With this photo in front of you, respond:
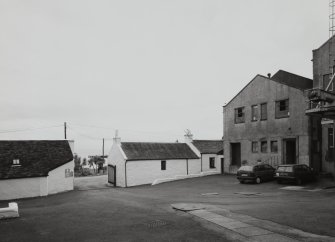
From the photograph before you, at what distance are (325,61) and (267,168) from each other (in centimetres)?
1045

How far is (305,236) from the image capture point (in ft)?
29.6

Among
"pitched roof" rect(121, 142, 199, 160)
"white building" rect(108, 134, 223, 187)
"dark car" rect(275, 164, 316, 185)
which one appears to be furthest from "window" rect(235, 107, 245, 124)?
"dark car" rect(275, 164, 316, 185)

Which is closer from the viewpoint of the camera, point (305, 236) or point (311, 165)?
point (305, 236)

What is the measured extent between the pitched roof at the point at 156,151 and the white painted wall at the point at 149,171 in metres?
0.58

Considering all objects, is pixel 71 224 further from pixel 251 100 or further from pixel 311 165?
pixel 251 100

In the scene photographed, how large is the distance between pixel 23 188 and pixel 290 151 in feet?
82.4

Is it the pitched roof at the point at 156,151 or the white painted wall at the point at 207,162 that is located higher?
the pitched roof at the point at 156,151

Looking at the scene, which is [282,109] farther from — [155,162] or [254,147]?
[155,162]

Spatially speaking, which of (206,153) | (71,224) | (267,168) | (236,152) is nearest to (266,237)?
(71,224)

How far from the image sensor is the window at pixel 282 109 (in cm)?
Result: 2938

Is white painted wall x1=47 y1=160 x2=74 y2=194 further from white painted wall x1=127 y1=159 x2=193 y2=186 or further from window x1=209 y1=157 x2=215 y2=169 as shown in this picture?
window x1=209 y1=157 x2=215 y2=169

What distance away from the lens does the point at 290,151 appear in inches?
1183

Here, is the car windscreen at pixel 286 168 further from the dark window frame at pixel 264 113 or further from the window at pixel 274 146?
the dark window frame at pixel 264 113

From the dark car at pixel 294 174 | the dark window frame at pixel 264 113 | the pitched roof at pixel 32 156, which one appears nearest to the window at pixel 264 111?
the dark window frame at pixel 264 113
